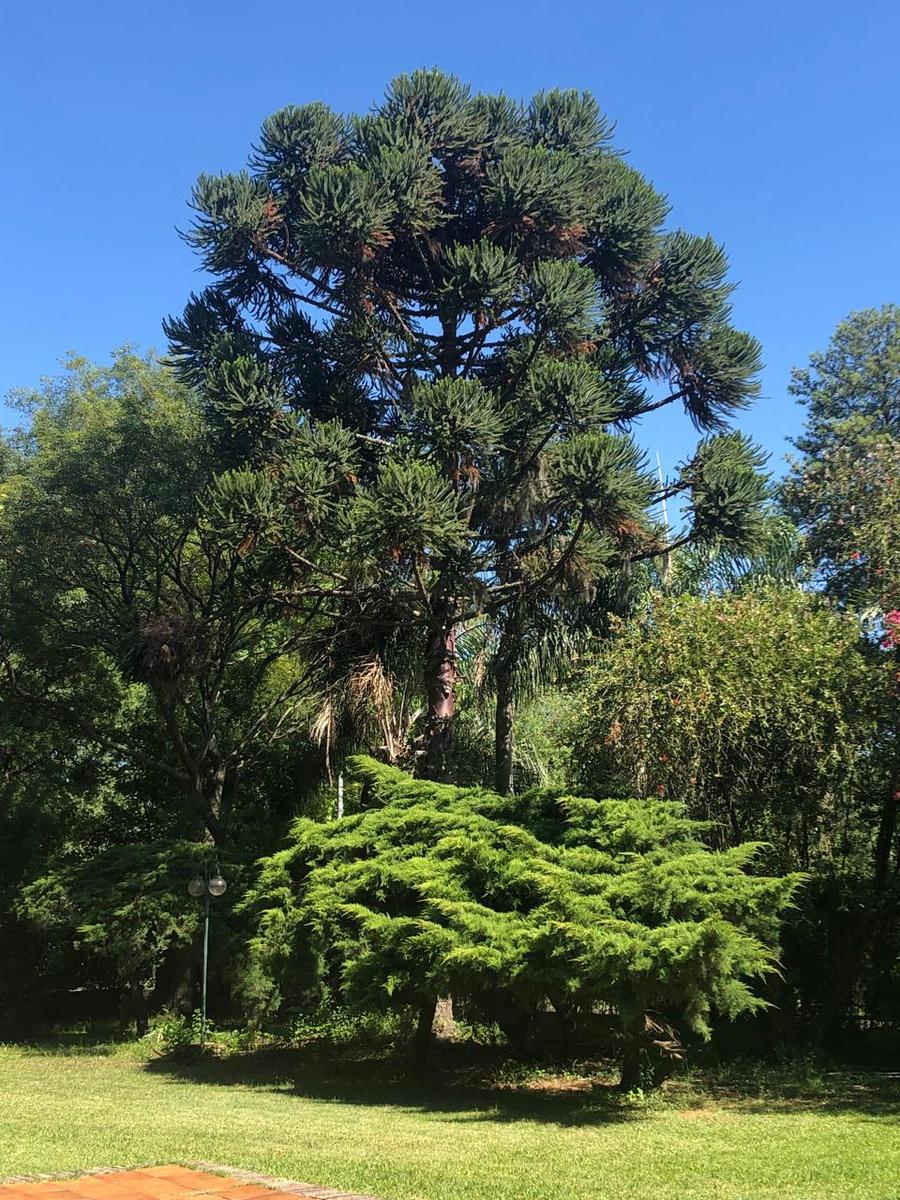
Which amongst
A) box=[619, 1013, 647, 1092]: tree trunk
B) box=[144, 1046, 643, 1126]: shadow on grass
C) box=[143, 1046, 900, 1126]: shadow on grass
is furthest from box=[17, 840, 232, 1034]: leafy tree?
box=[619, 1013, 647, 1092]: tree trunk

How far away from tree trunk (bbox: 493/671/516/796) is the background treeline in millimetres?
99

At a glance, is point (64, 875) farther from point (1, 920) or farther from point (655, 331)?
point (655, 331)

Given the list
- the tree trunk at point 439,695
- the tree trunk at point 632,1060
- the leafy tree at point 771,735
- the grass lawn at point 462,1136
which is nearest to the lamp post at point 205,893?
the grass lawn at point 462,1136

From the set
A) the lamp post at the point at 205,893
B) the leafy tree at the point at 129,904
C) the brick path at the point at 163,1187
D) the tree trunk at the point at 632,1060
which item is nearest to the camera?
the brick path at the point at 163,1187

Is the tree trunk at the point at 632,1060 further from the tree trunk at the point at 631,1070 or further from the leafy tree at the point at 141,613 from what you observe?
the leafy tree at the point at 141,613

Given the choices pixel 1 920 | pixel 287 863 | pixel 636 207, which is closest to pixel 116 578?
pixel 1 920

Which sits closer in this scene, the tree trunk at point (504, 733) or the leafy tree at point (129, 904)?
the leafy tree at point (129, 904)

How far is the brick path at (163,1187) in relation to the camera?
532 cm

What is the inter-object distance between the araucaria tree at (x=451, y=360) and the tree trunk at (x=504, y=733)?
0.86 metres

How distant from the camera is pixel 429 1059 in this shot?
12664 mm

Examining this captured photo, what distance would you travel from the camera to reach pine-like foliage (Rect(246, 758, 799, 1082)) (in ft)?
28.7

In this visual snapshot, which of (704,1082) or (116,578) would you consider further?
(116,578)

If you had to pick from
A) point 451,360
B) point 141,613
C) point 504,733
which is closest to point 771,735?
point 504,733

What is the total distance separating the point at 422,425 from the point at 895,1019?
Result: 9.98 metres
